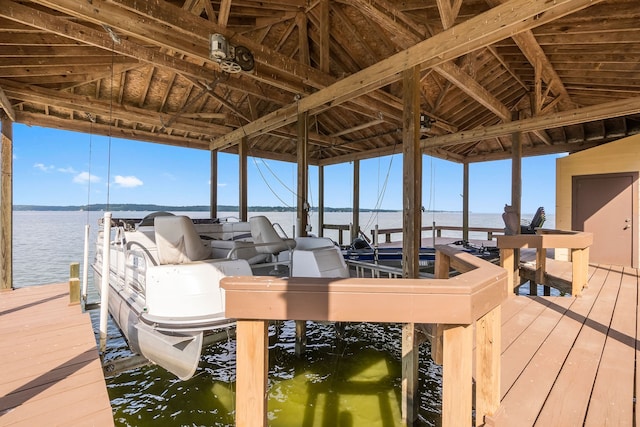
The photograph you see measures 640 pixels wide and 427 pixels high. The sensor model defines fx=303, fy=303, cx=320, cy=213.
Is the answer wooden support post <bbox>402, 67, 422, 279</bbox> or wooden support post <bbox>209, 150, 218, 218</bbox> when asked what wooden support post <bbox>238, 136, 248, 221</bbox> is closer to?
wooden support post <bbox>209, 150, 218, 218</bbox>

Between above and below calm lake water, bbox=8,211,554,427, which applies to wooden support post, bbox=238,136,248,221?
above

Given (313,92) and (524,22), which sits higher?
(313,92)

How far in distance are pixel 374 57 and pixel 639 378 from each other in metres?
5.03

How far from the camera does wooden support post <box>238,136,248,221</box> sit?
25.1ft

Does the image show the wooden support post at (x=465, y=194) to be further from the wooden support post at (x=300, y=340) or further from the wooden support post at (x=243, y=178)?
the wooden support post at (x=300, y=340)

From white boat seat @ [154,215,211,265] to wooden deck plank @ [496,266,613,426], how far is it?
3.20m

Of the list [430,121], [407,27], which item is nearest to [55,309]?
[407,27]

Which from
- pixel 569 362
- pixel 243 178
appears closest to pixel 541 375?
pixel 569 362

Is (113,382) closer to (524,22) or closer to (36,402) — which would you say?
(36,402)

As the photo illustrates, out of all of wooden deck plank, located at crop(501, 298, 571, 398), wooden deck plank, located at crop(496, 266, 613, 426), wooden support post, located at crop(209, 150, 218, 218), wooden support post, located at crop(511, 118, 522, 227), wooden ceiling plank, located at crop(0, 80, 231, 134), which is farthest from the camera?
wooden support post, located at crop(209, 150, 218, 218)

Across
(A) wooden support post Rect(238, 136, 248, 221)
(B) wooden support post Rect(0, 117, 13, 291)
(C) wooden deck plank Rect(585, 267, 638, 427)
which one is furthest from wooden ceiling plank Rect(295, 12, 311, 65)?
(B) wooden support post Rect(0, 117, 13, 291)

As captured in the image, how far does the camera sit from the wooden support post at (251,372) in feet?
3.71

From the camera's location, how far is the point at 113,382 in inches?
164

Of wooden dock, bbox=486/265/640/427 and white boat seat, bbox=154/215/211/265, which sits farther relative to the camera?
white boat seat, bbox=154/215/211/265
